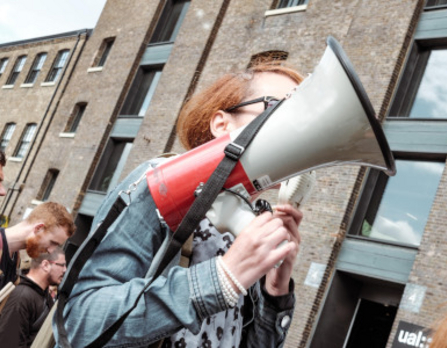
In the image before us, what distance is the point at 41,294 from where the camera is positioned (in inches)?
191

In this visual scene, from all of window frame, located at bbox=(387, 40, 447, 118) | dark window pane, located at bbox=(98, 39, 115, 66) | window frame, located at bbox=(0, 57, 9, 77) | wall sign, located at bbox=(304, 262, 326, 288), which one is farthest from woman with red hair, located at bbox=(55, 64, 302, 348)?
window frame, located at bbox=(0, 57, 9, 77)

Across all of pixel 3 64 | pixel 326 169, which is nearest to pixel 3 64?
pixel 3 64

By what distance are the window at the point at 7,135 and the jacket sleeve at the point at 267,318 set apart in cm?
2796

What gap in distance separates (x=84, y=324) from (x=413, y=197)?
37.5ft

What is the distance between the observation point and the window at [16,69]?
3053 cm

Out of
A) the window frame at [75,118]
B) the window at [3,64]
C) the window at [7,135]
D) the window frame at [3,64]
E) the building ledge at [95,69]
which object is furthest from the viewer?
the window at [3,64]

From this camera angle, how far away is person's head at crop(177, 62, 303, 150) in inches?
74.6

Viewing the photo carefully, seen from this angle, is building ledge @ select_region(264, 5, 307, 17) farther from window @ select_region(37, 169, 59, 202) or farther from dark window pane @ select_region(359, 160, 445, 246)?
window @ select_region(37, 169, 59, 202)

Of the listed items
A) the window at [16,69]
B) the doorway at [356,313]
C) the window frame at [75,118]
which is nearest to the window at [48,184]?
the window frame at [75,118]

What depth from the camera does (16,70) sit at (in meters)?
30.8

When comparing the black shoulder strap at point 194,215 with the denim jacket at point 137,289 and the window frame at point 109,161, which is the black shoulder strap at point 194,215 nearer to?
the denim jacket at point 137,289

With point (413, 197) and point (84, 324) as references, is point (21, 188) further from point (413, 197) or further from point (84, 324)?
point (84, 324)

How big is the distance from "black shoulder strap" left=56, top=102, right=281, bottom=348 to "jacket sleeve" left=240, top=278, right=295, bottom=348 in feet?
2.09

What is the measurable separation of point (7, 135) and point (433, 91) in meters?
22.9
